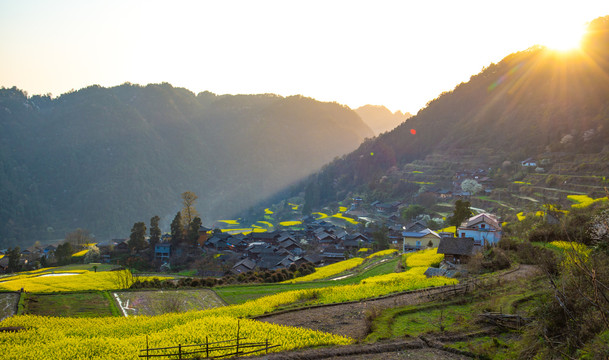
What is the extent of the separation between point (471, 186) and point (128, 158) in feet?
410

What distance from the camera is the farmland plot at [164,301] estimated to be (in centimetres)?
2103

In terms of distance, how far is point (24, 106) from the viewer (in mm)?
165125

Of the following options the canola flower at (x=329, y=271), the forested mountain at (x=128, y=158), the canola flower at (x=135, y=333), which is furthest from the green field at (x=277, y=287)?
the forested mountain at (x=128, y=158)

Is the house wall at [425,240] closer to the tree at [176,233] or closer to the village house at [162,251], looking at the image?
the tree at [176,233]

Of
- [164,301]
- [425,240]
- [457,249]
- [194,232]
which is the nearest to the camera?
[164,301]

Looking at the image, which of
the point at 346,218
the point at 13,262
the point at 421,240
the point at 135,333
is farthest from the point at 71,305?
the point at 346,218

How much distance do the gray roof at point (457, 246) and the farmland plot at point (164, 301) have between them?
51.7 feet

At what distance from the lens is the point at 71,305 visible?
20.6 m

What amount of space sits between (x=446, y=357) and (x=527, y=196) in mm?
43531

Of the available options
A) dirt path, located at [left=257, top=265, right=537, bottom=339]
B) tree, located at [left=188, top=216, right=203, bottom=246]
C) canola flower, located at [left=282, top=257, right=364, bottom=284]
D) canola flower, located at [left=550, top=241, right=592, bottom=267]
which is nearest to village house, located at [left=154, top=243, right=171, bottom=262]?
tree, located at [left=188, top=216, right=203, bottom=246]

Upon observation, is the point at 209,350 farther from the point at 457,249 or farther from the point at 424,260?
the point at 424,260

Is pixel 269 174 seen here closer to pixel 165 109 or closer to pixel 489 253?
pixel 165 109

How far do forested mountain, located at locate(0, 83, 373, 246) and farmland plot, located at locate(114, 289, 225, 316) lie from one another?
96.0 metres

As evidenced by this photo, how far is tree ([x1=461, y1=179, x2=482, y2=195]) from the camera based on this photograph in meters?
58.1
